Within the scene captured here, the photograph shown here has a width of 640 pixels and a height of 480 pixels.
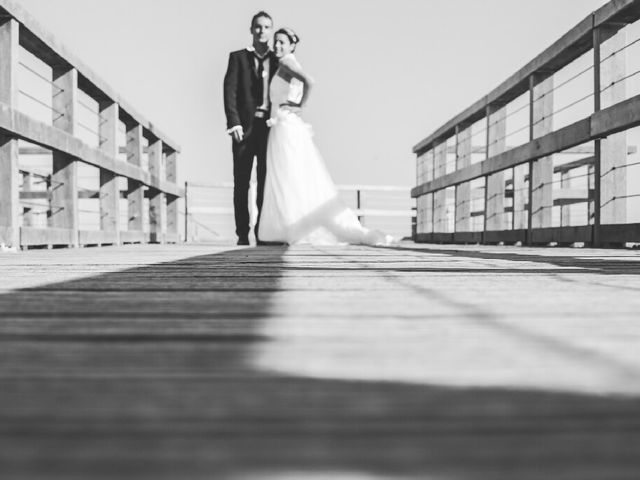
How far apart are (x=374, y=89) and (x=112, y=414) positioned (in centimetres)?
1119

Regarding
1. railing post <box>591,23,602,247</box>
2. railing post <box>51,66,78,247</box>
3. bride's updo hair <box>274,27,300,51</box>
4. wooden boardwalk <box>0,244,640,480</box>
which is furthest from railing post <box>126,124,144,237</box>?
wooden boardwalk <box>0,244,640,480</box>

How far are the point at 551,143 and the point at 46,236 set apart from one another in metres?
2.67

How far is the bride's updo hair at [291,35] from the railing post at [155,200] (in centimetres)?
233

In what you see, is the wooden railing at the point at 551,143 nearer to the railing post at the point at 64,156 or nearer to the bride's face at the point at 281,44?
the bride's face at the point at 281,44

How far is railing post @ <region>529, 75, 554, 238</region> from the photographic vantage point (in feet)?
12.8

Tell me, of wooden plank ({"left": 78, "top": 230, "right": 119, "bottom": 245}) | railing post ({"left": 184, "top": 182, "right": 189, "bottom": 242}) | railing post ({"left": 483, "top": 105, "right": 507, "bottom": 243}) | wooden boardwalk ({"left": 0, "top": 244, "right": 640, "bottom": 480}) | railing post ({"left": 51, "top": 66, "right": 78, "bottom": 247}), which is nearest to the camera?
wooden boardwalk ({"left": 0, "top": 244, "right": 640, "bottom": 480})

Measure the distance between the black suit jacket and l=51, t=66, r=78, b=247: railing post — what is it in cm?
88

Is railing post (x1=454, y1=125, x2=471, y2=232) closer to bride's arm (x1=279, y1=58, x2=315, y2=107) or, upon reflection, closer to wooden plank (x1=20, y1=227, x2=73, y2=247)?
bride's arm (x1=279, y1=58, x2=315, y2=107)

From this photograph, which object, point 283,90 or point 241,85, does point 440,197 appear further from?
point 241,85

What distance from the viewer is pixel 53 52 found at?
3404mm

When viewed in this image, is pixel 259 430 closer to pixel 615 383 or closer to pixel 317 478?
pixel 317 478

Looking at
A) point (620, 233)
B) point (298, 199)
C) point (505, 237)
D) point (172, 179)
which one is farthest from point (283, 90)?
point (172, 179)

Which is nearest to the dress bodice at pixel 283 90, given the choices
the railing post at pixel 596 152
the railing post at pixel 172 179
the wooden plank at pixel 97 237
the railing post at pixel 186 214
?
the wooden plank at pixel 97 237

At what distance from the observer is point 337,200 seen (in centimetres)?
433
